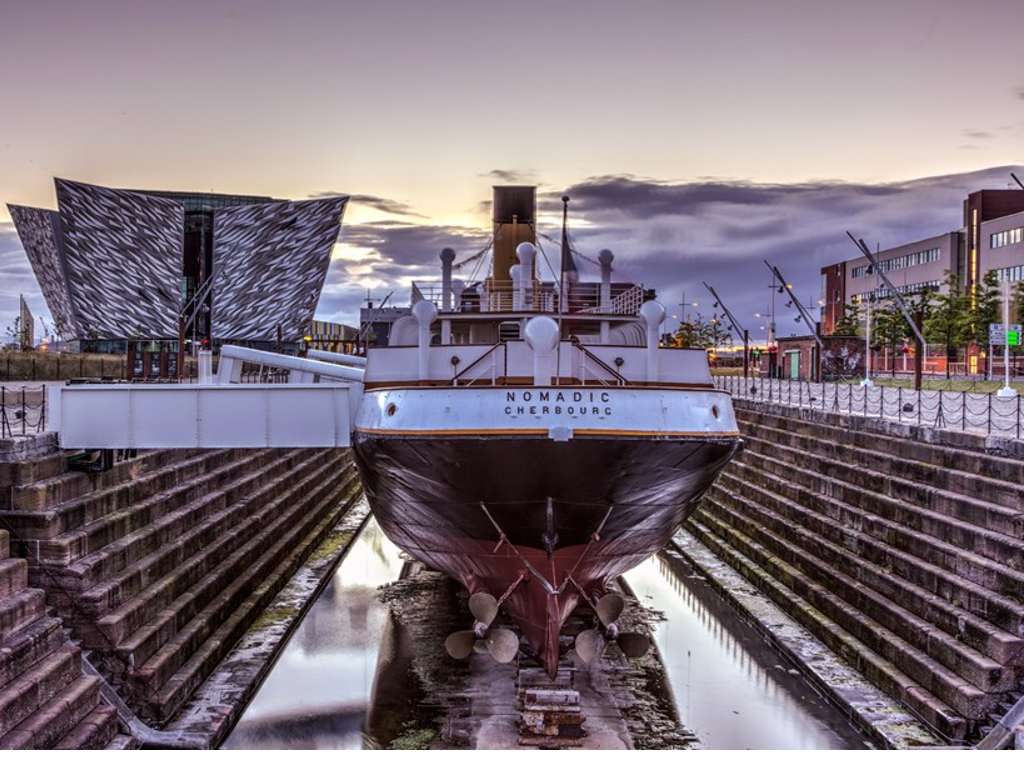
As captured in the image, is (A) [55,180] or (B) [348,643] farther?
(A) [55,180]

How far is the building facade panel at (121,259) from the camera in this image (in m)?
78.1

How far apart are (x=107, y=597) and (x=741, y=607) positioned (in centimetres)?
1369

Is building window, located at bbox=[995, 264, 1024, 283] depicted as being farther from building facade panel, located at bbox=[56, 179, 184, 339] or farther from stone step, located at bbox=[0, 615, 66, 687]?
building facade panel, located at bbox=[56, 179, 184, 339]

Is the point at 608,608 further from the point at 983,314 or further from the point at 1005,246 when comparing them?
the point at 1005,246

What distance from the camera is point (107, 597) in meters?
13.1

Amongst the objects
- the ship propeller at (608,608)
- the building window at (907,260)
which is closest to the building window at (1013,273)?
the building window at (907,260)

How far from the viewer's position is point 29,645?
1106 centimetres

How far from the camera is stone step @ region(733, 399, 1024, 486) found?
15105mm

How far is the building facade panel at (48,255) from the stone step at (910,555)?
7256cm

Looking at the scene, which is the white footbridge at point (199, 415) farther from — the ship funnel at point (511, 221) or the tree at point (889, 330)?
the tree at point (889, 330)

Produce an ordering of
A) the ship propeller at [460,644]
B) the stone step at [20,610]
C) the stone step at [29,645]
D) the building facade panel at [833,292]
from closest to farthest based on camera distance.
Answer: the stone step at [29,645]
the stone step at [20,610]
the ship propeller at [460,644]
the building facade panel at [833,292]

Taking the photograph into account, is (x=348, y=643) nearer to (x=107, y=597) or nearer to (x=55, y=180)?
(x=107, y=597)

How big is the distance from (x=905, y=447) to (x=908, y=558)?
11.8 ft
